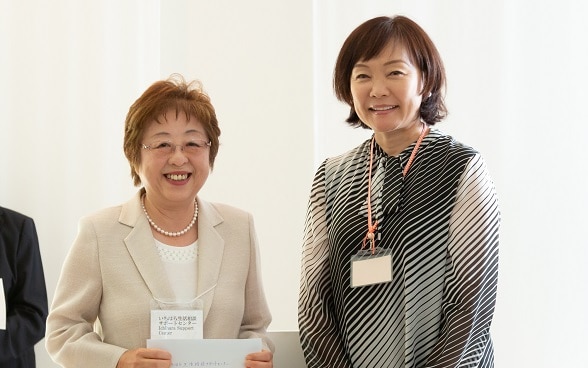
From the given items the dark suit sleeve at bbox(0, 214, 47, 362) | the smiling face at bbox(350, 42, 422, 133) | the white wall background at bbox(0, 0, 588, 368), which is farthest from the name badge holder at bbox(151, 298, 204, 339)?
the white wall background at bbox(0, 0, 588, 368)

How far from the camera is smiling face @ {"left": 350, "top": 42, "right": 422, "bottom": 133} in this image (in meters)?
2.45

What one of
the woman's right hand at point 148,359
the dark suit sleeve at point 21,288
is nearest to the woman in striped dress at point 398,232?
the woman's right hand at point 148,359

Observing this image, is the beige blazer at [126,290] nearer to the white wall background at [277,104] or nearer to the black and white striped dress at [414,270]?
the black and white striped dress at [414,270]

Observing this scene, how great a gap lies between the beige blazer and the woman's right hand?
6cm

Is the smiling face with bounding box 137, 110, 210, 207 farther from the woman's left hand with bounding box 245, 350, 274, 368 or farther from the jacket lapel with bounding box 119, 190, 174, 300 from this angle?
the woman's left hand with bounding box 245, 350, 274, 368

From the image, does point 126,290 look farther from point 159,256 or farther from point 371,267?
point 371,267

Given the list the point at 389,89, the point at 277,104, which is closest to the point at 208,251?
the point at 389,89

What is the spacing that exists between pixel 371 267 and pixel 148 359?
2.14ft

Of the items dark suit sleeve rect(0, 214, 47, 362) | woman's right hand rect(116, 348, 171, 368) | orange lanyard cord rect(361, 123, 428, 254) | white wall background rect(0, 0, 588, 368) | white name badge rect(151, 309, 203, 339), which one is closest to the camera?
woman's right hand rect(116, 348, 171, 368)

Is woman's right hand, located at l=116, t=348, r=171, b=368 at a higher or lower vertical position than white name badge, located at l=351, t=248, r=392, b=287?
lower

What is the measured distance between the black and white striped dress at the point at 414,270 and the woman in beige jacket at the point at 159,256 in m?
0.21

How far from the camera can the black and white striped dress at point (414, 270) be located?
231 cm

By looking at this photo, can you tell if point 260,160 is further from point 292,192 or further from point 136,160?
point 136,160

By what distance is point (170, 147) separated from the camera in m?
2.49
